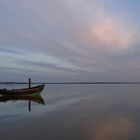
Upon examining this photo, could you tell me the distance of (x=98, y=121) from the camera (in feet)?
85.6

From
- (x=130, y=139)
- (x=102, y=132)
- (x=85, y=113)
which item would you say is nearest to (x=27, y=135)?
(x=102, y=132)

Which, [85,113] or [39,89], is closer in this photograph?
[85,113]

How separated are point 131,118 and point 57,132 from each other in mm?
7773

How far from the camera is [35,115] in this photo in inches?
1166

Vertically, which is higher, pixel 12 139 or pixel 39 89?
pixel 39 89

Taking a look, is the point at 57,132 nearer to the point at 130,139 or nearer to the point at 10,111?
the point at 130,139

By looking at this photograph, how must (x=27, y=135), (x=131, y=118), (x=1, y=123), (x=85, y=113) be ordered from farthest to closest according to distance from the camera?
(x=85, y=113) → (x=131, y=118) → (x=1, y=123) → (x=27, y=135)

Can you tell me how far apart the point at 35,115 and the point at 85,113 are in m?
4.60

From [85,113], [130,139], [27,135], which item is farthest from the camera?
[85,113]

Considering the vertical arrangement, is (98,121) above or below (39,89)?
below

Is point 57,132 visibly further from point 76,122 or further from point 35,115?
point 35,115

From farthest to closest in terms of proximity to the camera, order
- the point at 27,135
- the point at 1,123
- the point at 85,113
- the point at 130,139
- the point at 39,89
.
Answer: the point at 39,89 < the point at 85,113 < the point at 1,123 < the point at 27,135 < the point at 130,139

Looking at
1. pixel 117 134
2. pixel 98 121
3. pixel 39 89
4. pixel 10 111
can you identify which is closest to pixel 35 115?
pixel 10 111

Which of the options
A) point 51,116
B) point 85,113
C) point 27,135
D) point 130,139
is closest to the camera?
point 130,139
